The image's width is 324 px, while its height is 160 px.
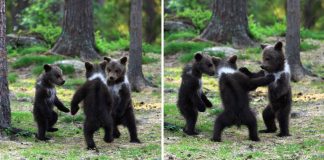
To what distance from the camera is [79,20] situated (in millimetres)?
9938

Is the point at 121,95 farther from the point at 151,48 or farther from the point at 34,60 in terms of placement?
the point at 34,60

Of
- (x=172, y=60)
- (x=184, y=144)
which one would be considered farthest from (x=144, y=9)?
(x=184, y=144)

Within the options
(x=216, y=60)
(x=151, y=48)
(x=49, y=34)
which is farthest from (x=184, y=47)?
(x=49, y=34)

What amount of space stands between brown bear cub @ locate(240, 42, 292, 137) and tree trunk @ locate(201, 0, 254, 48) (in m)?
0.72

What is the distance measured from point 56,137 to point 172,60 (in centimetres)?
145

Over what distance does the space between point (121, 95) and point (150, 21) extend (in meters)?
1.46

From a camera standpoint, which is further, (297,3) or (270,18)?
(270,18)

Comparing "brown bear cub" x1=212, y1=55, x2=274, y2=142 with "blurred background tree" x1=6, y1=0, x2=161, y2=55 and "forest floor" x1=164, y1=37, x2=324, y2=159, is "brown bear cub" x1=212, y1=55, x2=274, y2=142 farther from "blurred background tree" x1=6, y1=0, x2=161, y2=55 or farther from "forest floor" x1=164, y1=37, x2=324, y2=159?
"blurred background tree" x1=6, y1=0, x2=161, y2=55

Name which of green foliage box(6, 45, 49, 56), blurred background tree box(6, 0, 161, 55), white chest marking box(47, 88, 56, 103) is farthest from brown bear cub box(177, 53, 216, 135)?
green foliage box(6, 45, 49, 56)

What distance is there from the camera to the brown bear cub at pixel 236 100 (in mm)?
6082

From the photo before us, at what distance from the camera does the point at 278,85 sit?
20.7 ft

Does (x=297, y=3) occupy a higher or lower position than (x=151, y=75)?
higher

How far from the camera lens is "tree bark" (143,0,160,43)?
762 centimetres

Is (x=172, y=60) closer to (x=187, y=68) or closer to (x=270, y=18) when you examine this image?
(x=187, y=68)
